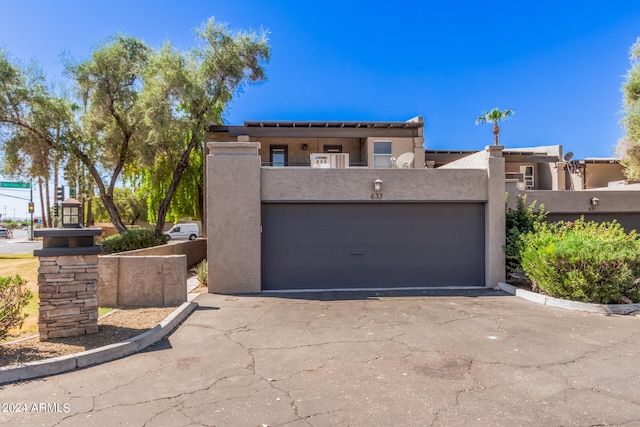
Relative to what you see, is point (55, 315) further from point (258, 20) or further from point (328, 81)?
point (328, 81)

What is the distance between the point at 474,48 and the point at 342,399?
24987 mm

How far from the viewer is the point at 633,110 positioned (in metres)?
13.1

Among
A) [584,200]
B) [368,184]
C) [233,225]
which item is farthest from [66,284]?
[584,200]

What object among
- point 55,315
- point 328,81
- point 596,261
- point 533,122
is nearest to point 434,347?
point 596,261

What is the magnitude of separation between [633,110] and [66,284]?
18285 mm

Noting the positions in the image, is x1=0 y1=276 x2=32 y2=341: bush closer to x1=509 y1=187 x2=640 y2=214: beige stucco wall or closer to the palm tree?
x1=509 y1=187 x2=640 y2=214: beige stucco wall

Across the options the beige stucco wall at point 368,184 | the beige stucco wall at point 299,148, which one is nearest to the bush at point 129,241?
the beige stucco wall at point 299,148

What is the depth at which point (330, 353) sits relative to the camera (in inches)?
206

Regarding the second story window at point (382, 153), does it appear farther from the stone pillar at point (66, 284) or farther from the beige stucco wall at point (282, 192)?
the stone pillar at point (66, 284)

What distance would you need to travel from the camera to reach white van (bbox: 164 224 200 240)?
33222mm

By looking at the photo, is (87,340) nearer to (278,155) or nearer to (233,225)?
Result: (233,225)

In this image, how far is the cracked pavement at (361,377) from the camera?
3518 mm

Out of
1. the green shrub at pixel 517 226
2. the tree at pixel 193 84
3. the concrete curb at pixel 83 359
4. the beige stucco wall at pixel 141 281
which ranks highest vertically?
the tree at pixel 193 84

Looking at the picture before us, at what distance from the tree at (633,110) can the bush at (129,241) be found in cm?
2001
